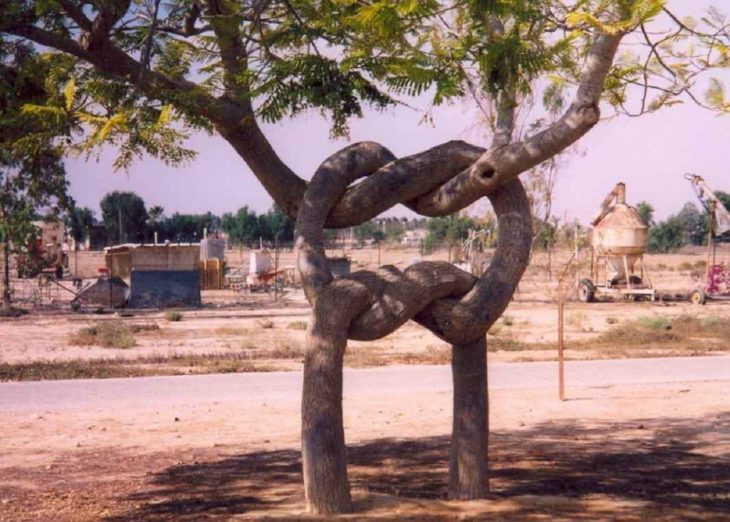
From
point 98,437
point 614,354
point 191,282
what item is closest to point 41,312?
point 191,282

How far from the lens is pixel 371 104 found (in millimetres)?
6945

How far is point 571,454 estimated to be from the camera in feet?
29.1

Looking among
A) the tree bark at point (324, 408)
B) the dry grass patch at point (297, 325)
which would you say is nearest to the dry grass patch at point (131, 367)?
the dry grass patch at point (297, 325)

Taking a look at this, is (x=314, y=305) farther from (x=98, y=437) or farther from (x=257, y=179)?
(x=98, y=437)

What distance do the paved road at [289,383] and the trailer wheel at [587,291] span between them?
1685 cm

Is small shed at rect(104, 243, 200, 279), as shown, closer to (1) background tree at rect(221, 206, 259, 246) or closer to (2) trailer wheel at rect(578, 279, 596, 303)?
(2) trailer wheel at rect(578, 279, 596, 303)

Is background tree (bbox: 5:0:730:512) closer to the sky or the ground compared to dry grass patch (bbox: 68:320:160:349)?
closer to the sky

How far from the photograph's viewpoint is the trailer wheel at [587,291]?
3322 centimetres

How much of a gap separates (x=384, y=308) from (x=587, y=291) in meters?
28.4

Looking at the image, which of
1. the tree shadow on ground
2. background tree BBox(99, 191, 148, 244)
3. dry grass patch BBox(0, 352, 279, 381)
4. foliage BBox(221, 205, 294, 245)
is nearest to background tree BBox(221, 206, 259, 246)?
foliage BBox(221, 205, 294, 245)

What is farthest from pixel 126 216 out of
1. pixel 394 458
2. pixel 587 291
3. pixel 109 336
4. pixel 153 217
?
pixel 394 458

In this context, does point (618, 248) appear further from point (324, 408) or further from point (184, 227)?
point (184, 227)

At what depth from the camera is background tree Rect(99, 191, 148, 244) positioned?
6938cm

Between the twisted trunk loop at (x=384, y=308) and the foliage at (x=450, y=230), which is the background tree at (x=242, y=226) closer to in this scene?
the foliage at (x=450, y=230)
